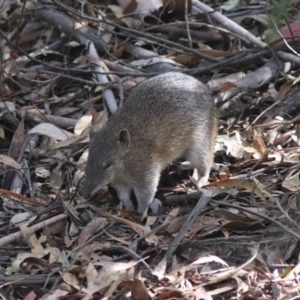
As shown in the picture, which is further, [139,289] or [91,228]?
[91,228]

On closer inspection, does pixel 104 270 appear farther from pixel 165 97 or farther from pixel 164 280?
pixel 165 97

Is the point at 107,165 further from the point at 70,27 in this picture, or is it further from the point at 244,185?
the point at 70,27

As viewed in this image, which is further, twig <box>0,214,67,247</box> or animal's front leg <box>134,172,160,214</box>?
animal's front leg <box>134,172,160,214</box>

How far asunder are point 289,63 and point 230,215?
9.03ft

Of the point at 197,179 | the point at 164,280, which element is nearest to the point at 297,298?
the point at 164,280

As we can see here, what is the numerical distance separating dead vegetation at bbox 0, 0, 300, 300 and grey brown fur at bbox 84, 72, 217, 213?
21cm

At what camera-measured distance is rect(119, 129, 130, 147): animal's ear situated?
588 centimetres

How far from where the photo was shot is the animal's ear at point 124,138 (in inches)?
231

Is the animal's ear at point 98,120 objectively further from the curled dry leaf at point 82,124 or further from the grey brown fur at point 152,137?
the grey brown fur at point 152,137

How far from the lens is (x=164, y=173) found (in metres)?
6.55

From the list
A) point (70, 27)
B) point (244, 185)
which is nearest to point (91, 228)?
point (244, 185)

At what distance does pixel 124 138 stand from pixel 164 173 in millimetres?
764

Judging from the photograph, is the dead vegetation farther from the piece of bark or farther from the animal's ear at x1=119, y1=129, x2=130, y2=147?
the animal's ear at x1=119, y1=129, x2=130, y2=147

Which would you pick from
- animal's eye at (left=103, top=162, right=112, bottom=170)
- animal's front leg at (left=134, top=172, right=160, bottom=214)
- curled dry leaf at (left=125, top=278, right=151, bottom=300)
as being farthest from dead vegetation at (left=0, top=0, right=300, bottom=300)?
animal's eye at (left=103, top=162, right=112, bottom=170)
